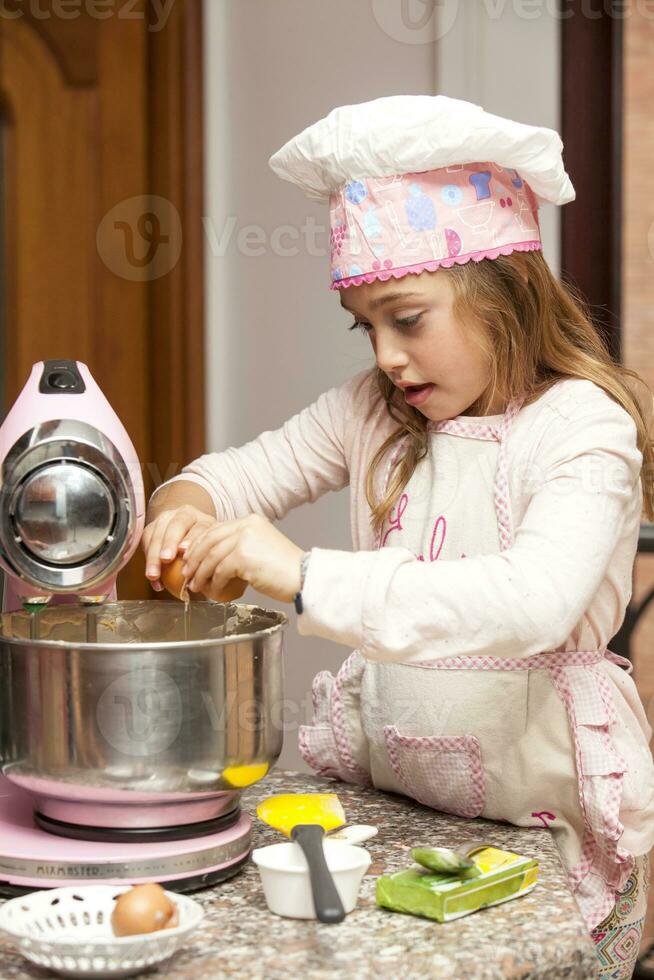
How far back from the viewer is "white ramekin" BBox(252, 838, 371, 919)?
82 cm

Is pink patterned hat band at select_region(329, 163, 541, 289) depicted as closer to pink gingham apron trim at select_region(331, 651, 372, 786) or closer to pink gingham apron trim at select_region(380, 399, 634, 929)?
pink gingham apron trim at select_region(380, 399, 634, 929)

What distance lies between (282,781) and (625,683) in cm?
33

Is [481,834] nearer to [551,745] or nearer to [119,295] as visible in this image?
[551,745]

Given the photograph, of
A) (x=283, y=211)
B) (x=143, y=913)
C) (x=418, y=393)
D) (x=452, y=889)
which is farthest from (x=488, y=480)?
(x=283, y=211)

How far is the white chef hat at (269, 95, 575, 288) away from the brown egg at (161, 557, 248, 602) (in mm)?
306

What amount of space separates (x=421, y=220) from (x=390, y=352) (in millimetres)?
118

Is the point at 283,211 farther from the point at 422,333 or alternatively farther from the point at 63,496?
the point at 63,496

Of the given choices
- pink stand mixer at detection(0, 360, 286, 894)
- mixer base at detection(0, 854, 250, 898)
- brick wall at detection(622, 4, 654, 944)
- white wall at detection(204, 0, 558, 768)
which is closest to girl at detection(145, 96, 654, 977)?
pink stand mixer at detection(0, 360, 286, 894)

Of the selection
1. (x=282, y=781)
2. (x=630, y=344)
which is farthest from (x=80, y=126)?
(x=630, y=344)

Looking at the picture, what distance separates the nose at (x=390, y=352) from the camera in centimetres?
110

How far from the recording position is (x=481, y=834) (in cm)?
103

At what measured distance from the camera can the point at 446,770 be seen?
42.4 inches

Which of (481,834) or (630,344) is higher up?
(630,344)

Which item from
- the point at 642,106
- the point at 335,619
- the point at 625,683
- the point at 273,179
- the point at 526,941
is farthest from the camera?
the point at 642,106
